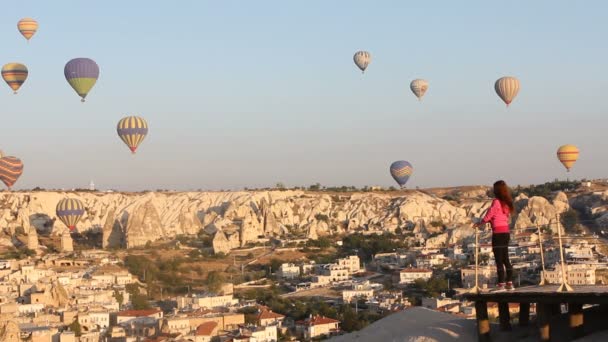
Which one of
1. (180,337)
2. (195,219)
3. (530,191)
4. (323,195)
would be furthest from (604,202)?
(180,337)

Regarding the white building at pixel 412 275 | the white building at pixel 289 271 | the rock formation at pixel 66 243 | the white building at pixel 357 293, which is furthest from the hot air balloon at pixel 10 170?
the white building at pixel 357 293

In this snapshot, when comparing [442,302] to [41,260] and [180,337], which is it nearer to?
[180,337]

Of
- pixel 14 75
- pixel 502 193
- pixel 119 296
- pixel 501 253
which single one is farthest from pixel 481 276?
pixel 502 193

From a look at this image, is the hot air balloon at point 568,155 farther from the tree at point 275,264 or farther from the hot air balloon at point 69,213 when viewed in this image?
the hot air balloon at point 69,213

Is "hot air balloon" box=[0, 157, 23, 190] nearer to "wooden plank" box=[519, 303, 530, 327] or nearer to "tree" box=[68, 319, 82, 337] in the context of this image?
"tree" box=[68, 319, 82, 337]

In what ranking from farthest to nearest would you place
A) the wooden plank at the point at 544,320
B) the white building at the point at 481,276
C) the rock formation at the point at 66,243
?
the rock formation at the point at 66,243
the white building at the point at 481,276
the wooden plank at the point at 544,320

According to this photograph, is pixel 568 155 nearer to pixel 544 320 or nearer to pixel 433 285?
pixel 433 285
